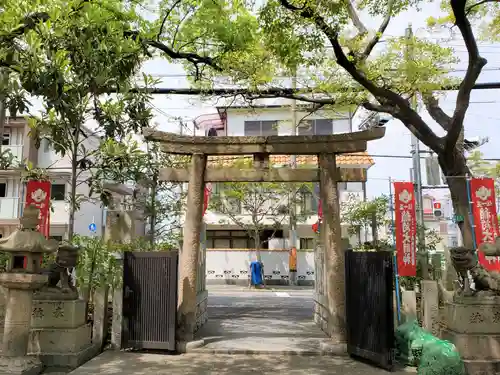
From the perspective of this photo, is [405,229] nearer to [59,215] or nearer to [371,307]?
[371,307]

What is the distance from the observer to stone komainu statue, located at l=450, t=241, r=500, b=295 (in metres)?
7.18

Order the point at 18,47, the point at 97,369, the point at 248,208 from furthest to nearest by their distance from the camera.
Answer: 1. the point at 248,208
2. the point at 97,369
3. the point at 18,47

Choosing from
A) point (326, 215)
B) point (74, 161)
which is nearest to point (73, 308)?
point (74, 161)

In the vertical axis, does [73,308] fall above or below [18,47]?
below

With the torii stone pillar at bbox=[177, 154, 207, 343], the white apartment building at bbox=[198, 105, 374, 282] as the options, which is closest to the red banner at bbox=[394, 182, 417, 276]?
the torii stone pillar at bbox=[177, 154, 207, 343]

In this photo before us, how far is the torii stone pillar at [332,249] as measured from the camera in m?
8.73

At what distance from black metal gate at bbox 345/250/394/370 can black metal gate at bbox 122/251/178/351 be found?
3.48 metres

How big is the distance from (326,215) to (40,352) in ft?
19.7

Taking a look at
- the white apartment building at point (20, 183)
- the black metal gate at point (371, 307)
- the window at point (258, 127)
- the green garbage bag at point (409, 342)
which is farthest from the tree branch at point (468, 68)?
the white apartment building at point (20, 183)

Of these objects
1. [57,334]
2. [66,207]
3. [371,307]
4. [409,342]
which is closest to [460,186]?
[371,307]

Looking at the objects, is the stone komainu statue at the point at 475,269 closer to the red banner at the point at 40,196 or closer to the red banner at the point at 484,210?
the red banner at the point at 484,210

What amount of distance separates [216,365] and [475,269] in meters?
4.78

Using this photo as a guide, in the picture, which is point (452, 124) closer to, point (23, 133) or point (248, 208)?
point (248, 208)

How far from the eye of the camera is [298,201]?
82.3 ft
